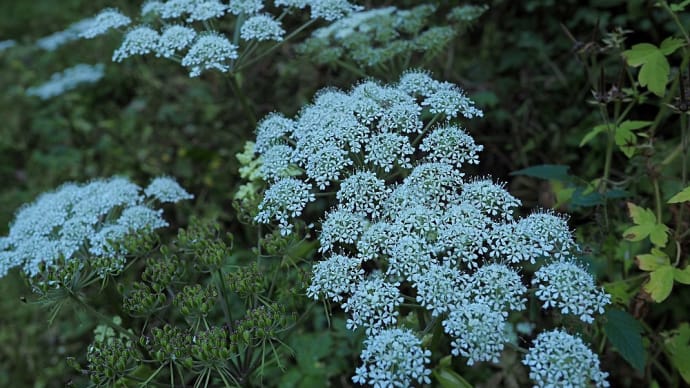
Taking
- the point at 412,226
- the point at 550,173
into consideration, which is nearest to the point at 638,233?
the point at 550,173

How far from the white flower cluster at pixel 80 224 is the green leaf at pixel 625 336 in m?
2.15

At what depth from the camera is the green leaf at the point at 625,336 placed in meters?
2.30

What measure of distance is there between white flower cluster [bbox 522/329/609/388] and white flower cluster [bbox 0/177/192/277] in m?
Result: 1.86

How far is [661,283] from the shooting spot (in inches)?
102

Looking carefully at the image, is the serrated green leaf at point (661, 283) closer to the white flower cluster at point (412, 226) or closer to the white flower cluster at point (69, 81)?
the white flower cluster at point (412, 226)

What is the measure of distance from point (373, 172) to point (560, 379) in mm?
1138

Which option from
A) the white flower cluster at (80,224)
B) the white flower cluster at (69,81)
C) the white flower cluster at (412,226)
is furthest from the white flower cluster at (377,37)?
the white flower cluster at (69,81)

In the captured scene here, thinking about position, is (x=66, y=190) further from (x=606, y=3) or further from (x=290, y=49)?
(x=606, y=3)

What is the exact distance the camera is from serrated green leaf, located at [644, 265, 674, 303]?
2.56 m

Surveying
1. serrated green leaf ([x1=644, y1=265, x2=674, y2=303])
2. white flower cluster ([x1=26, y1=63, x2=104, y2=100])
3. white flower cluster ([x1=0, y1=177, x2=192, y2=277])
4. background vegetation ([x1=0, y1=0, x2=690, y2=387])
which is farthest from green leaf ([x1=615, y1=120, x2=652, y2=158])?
white flower cluster ([x1=26, y1=63, x2=104, y2=100])

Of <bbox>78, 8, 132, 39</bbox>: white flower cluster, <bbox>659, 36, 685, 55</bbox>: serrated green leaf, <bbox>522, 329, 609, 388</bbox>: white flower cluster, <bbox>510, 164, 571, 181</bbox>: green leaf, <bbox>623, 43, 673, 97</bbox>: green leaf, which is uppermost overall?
<bbox>78, 8, 132, 39</bbox>: white flower cluster

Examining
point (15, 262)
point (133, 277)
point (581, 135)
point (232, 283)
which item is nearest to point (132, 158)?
point (133, 277)

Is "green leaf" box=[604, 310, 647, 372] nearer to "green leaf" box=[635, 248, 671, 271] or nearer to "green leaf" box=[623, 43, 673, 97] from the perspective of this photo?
"green leaf" box=[635, 248, 671, 271]

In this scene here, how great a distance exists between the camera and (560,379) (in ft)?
6.95
